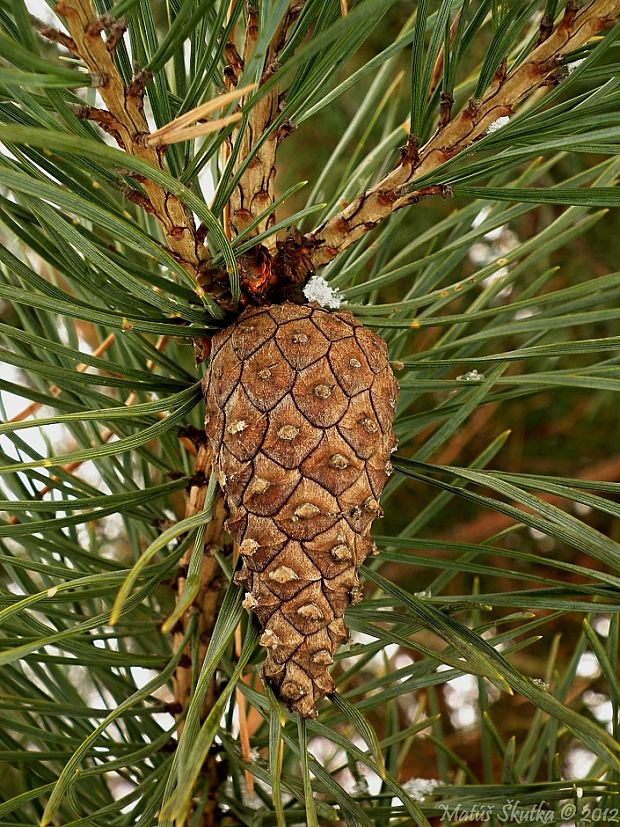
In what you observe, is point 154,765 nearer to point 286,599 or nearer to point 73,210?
point 286,599

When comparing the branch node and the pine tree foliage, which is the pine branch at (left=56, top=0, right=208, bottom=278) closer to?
the pine tree foliage

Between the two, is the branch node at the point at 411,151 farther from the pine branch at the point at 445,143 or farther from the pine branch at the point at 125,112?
the pine branch at the point at 125,112

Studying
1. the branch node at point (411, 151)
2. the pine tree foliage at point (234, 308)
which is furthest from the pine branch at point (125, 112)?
the branch node at point (411, 151)

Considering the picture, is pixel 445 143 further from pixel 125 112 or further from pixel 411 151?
pixel 125 112

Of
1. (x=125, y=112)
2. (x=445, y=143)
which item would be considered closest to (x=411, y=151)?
(x=445, y=143)

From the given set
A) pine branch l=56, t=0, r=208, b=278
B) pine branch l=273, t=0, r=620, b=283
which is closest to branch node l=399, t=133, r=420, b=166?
pine branch l=273, t=0, r=620, b=283
